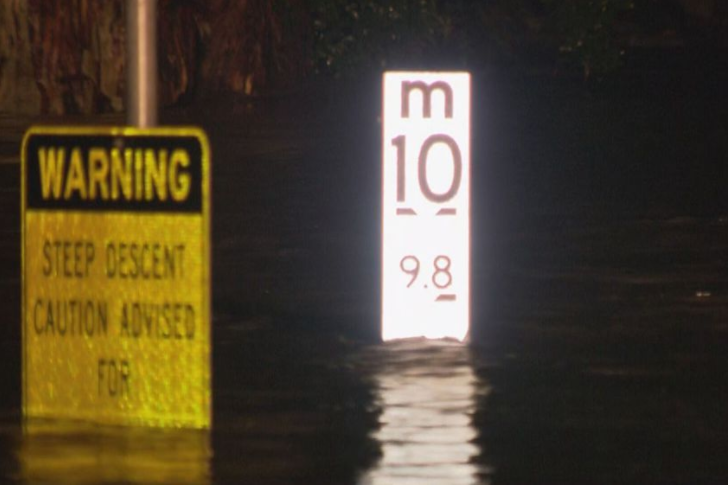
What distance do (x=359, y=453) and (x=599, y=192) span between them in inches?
536

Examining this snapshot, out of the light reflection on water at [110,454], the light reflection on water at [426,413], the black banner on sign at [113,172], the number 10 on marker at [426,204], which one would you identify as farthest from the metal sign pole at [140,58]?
the number 10 on marker at [426,204]

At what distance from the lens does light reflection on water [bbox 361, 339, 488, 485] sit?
9305mm

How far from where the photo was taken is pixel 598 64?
45.8 m

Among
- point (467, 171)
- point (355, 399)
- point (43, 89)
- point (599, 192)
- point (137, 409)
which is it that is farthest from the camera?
point (43, 89)

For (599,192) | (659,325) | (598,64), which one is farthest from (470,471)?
(598,64)

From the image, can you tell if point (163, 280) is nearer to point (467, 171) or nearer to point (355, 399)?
point (355, 399)

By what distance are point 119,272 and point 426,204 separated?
3.17 meters

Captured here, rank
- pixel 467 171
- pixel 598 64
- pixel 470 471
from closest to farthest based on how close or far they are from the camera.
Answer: pixel 470 471 → pixel 467 171 → pixel 598 64

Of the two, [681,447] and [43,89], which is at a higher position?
[43,89]

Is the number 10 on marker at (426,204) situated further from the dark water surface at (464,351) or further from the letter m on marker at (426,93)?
the dark water surface at (464,351)

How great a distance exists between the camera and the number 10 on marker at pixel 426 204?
41.8 ft

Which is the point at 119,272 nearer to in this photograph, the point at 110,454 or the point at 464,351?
the point at 110,454

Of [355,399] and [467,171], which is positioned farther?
[467,171]

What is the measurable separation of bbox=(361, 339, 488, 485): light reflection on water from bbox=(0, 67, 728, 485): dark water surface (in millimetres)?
17
